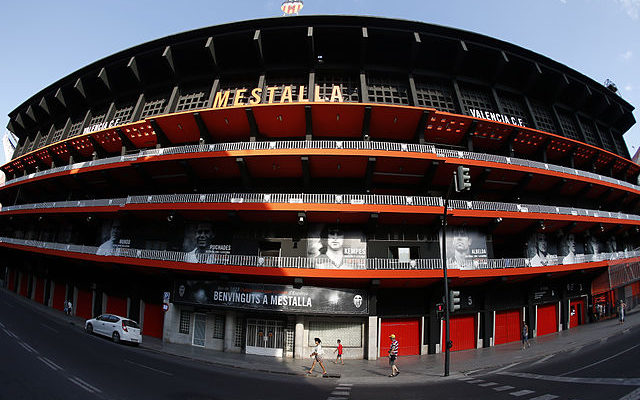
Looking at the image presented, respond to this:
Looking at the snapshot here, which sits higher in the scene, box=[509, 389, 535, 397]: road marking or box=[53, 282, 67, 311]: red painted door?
box=[509, 389, 535, 397]: road marking

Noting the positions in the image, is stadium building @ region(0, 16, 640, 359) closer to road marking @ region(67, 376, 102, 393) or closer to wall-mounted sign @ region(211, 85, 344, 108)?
wall-mounted sign @ region(211, 85, 344, 108)

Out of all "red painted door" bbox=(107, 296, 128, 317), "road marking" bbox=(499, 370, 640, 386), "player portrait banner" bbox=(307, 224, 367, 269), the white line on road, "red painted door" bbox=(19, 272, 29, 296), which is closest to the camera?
"road marking" bbox=(499, 370, 640, 386)

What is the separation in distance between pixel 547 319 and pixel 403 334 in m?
16.2

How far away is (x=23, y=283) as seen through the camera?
36188mm

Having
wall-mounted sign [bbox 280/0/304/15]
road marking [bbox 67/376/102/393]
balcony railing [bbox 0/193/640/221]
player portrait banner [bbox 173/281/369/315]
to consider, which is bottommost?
road marking [bbox 67/376/102/393]

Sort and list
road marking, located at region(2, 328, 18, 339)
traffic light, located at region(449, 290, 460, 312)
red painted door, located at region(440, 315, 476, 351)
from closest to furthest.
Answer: traffic light, located at region(449, 290, 460, 312)
road marking, located at region(2, 328, 18, 339)
red painted door, located at region(440, 315, 476, 351)

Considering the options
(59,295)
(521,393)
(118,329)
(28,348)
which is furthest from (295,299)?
(59,295)

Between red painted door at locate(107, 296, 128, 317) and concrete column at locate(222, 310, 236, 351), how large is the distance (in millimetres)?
11250

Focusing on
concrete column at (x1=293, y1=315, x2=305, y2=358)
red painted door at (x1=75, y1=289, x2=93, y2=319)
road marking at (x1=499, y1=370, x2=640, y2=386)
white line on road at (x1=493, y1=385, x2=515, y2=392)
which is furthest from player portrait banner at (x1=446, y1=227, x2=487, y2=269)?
red painted door at (x1=75, y1=289, x2=93, y2=319)

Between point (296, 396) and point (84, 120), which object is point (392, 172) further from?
point (84, 120)

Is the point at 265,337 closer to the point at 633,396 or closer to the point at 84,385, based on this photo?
the point at 84,385

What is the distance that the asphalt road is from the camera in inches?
358

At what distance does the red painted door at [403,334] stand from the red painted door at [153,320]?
1723cm

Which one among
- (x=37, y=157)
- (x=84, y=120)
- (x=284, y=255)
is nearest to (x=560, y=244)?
(x=284, y=255)
